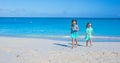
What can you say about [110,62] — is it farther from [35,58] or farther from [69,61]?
[35,58]

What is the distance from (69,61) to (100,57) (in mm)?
1538

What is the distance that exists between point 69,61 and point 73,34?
3823 mm

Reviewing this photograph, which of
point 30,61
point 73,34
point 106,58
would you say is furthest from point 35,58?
point 73,34

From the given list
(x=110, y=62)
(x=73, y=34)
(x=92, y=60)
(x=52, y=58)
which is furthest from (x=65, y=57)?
(x=73, y=34)

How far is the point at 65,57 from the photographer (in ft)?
33.4

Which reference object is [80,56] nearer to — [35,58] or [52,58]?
[52,58]

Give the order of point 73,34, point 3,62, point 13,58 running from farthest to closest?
point 73,34
point 13,58
point 3,62

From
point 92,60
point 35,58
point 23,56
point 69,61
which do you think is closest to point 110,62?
point 92,60

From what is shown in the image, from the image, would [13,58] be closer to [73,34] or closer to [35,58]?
[35,58]

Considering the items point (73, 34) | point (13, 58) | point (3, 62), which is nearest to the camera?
point (3, 62)

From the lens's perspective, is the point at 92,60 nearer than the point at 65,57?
Yes

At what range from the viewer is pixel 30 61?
934cm

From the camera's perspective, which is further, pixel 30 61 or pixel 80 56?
pixel 80 56

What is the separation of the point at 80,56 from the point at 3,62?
3209mm
